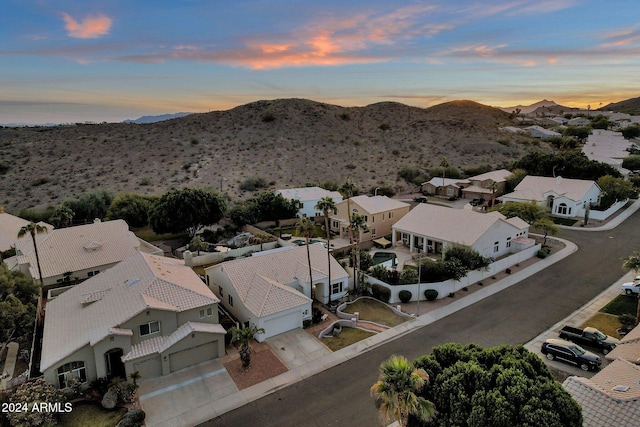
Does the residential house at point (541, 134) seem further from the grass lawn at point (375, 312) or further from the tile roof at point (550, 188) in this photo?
the grass lawn at point (375, 312)

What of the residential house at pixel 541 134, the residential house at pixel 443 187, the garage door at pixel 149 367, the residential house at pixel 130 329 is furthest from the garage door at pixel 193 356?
the residential house at pixel 541 134

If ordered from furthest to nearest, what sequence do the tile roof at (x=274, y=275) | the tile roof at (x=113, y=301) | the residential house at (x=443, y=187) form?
the residential house at (x=443, y=187) < the tile roof at (x=274, y=275) < the tile roof at (x=113, y=301)

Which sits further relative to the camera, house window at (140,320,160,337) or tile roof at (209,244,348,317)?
tile roof at (209,244,348,317)

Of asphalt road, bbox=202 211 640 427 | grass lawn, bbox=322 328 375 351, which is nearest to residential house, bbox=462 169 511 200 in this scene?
asphalt road, bbox=202 211 640 427

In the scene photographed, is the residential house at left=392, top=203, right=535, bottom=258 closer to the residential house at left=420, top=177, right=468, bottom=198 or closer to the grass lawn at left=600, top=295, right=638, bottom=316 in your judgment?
the grass lawn at left=600, top=295, right=638, bottom=316

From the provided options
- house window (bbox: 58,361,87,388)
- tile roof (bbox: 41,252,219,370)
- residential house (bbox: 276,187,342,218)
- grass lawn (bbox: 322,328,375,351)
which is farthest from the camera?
residential house (bbox: 276,187,342,218)

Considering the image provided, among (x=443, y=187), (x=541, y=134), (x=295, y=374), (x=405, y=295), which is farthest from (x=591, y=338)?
(x=541, y=134)

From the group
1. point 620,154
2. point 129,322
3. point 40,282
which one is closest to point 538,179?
point 620,154
